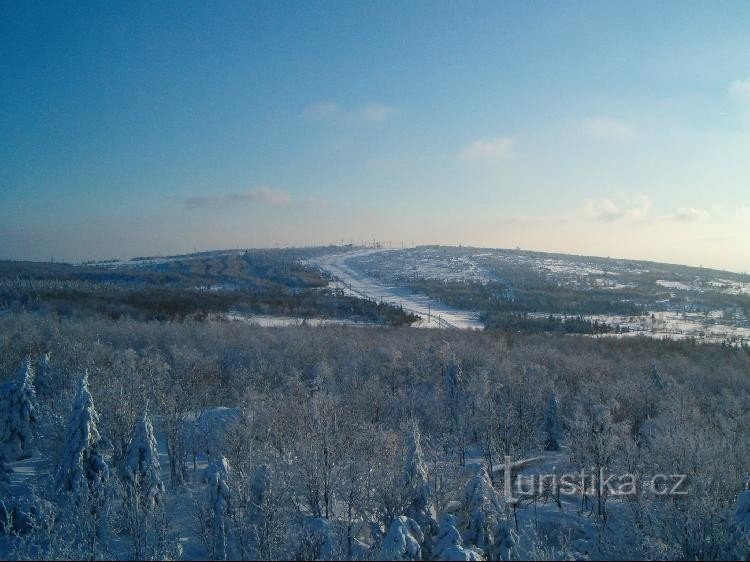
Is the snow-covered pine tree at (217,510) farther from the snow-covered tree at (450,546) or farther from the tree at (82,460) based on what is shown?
the snow-covered tree at (450,546)

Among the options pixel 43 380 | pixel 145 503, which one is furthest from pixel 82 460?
pixel 43 380

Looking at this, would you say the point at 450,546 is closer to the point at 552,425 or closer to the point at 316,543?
the point at 316,543

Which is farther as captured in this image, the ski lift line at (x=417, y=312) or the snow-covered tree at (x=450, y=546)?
the ski lift line at (x=417, y=312)

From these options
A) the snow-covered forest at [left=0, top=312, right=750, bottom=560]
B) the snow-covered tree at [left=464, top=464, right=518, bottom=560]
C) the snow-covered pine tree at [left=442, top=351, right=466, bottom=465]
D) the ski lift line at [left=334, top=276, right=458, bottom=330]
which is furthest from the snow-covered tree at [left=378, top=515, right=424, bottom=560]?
the ski lift line at [left=334, top=276, right=458, bottom=330]

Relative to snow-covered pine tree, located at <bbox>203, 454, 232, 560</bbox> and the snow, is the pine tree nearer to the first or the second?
snow-covered pine tree, located at <bbox>203, 454, 232, 560</bbox>

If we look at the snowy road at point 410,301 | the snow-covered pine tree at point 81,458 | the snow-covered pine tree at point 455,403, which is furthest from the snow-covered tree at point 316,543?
the snowy road at point 410,301

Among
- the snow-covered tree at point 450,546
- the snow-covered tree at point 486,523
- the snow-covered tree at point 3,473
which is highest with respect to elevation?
the snow-covered tree at point 450,546
